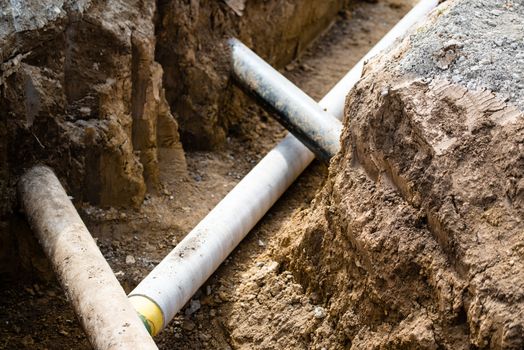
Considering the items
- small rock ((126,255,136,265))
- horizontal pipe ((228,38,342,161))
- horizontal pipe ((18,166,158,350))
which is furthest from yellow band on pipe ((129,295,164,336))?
horizontal pipe ((228,38,342,161))

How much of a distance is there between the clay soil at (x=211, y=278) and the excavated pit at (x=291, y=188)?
0.01m

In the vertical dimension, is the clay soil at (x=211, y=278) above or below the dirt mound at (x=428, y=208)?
below

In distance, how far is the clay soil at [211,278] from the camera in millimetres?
4445

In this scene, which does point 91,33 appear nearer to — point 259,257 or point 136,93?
point 136,93

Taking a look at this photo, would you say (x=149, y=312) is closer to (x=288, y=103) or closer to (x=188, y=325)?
(x=188, y=325)

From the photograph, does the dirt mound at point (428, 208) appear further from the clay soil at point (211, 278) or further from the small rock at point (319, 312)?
the clay soil at point (211, 278)

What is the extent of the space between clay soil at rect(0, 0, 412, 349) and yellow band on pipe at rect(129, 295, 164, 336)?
1.33 ft

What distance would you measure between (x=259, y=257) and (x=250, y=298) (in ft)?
1.15

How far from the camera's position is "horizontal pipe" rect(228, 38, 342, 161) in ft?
16.9

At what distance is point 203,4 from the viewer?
5547 mm

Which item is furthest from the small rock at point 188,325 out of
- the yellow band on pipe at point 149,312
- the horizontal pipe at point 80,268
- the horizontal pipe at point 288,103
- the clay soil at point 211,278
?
the horizontal pipe at point 288,103

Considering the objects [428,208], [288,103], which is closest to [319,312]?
[428,208]

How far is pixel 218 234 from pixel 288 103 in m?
1.17

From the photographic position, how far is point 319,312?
4281 mm
